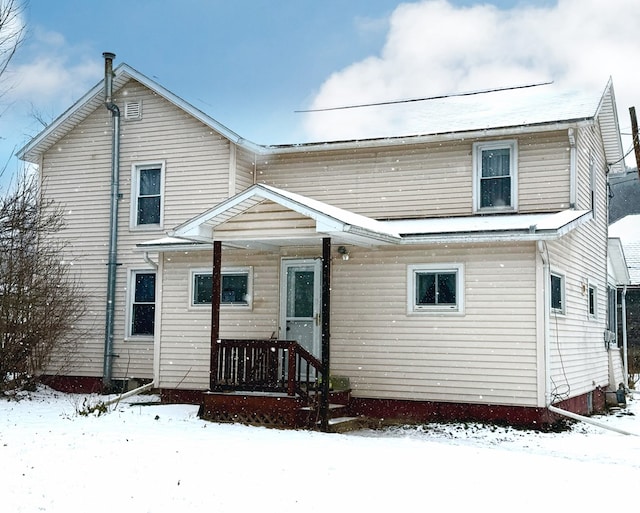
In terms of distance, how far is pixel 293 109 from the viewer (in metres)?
18.3

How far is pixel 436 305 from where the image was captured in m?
13.4

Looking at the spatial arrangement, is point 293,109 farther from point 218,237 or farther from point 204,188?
point 218,237

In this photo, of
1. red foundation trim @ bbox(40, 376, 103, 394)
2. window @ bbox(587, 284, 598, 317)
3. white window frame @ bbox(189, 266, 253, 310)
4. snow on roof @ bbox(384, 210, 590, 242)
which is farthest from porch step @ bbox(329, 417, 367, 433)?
window @ bbox(587, 284, 598, 317)

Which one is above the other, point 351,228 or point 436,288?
point 351,228

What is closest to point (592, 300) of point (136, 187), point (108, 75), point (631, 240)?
point (136, 187)

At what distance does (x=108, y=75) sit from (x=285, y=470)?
1167cm

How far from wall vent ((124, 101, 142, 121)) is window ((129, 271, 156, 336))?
349cm

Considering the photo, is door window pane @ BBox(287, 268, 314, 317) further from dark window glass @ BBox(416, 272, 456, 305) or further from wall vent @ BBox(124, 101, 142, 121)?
wall vent @ BBox(124, 101, 142, 121)

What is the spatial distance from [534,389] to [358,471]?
5098 millimetres

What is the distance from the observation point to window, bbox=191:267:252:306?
48.8ft

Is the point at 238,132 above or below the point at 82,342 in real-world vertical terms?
above

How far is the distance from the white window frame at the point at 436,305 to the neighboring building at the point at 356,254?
0.11ft

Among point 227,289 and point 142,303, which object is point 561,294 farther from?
point 142,303

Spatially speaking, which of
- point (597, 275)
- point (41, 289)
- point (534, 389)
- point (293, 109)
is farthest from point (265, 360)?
point (597, 275)
